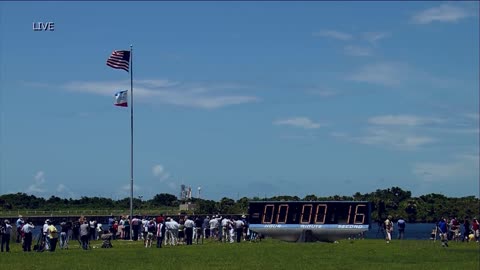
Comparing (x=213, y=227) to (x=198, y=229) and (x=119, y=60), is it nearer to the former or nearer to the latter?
(x=198, y=229)

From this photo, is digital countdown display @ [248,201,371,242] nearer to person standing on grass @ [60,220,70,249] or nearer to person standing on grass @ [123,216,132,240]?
person standing on grass @ [123,216,132,240]

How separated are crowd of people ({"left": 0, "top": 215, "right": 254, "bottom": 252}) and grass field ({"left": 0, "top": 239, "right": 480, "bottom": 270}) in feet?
5.15

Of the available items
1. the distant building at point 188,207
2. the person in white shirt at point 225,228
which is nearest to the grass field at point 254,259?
the person in white shirt at point 225,228

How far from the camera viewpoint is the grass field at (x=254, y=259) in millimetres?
34250

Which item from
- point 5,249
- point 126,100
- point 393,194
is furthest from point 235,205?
point 5,249

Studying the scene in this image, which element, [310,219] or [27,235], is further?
[310,219]

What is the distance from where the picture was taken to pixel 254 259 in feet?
124

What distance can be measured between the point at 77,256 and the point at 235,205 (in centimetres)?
11597

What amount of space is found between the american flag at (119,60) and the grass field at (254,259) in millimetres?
18732

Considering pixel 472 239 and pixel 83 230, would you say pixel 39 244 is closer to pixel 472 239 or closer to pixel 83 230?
pixel 83 230

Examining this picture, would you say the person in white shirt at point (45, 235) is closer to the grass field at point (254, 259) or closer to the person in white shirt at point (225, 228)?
the grass field at point (254, 259)

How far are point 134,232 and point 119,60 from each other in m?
11.4

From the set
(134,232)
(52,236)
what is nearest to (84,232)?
(52,236)

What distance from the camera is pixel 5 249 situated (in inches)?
1884
